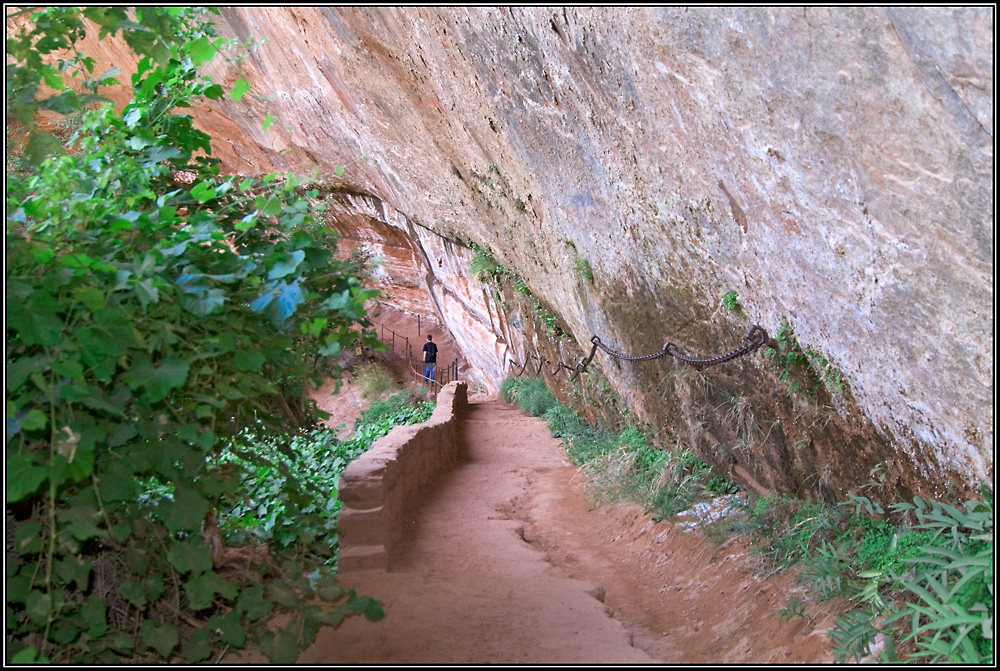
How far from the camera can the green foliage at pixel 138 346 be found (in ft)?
7.44

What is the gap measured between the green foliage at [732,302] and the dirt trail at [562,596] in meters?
1.50

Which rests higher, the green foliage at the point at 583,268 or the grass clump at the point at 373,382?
the green foliage at the point at 583,268

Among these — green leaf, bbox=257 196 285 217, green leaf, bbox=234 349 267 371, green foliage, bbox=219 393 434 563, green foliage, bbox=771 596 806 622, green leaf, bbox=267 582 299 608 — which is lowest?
green foliage, bbox=771 596 806 622

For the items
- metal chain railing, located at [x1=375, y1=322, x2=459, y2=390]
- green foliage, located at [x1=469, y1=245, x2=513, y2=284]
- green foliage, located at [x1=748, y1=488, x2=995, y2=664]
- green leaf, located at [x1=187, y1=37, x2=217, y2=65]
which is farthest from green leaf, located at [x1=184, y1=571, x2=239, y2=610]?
metal chain railing, located at [x1=375, y1=322, x2=459, y2=390]

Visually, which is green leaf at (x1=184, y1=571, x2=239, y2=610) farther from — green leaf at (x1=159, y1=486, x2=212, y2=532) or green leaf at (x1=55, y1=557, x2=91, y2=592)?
green leaf at (x1=55, y1=557, x2=91, y2=592)

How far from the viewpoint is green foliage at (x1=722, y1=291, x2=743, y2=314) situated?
400 cm

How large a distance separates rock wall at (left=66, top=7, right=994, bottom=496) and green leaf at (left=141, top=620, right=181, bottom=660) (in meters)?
2.22

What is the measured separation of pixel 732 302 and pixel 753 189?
38.4 inches

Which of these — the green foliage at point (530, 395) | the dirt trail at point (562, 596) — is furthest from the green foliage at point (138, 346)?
the green foliage at point (530, 395)

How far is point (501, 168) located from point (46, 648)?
17.0ft

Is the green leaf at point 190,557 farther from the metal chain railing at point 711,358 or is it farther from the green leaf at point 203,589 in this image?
the metal chain railing at point 711,358

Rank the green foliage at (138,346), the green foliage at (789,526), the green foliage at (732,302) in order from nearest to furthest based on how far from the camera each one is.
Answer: the green foliage at (138,346) < the green foliage at (789,526) < the green foliage at (732,302)

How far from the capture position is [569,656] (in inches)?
121

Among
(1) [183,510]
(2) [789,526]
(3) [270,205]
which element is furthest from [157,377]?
(2) [789,526]
